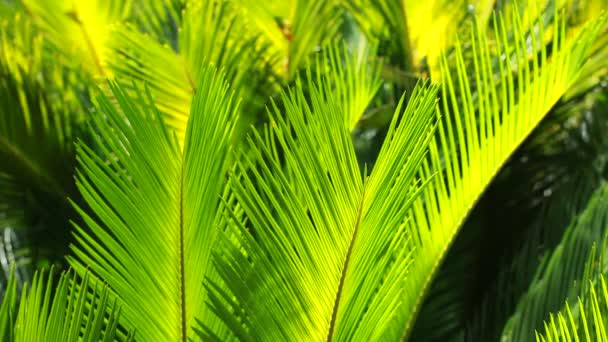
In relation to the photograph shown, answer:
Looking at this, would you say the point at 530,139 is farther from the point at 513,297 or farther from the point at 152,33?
the point at 152,33

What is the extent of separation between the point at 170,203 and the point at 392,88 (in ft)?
2.87

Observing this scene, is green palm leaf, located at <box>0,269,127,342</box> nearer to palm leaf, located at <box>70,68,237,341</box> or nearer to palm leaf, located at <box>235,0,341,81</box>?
palm leaf, located at <box>70,68,237,341</box>

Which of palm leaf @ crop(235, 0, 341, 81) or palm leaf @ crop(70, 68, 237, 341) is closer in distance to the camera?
palm leaf @ crop(70, 68, 237, 341)

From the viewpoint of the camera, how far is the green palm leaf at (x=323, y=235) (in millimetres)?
1072

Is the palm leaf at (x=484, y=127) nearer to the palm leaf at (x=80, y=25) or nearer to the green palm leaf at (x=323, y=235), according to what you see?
the green palm leaf at (x=323, y=235)

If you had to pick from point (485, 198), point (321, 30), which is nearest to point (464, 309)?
point (485, 198)

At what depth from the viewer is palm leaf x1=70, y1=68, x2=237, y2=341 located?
1106mm

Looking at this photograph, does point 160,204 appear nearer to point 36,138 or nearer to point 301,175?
point 301,175

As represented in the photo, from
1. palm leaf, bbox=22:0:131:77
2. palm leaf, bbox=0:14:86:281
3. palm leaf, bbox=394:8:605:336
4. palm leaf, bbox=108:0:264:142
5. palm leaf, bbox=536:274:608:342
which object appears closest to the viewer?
palm leaf, bbox=536:274:608:342

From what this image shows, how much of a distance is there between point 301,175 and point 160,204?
0.62 ft

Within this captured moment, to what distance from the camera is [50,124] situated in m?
1.78

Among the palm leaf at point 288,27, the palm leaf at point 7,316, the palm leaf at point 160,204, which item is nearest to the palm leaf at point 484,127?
the palm leaf at point 160,204

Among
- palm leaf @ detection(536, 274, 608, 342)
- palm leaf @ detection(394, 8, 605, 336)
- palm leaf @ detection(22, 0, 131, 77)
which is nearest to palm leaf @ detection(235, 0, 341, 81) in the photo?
palm leaf @ detection(22, 0, 131, 77)

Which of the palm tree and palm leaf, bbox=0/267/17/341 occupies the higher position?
the palm tree
